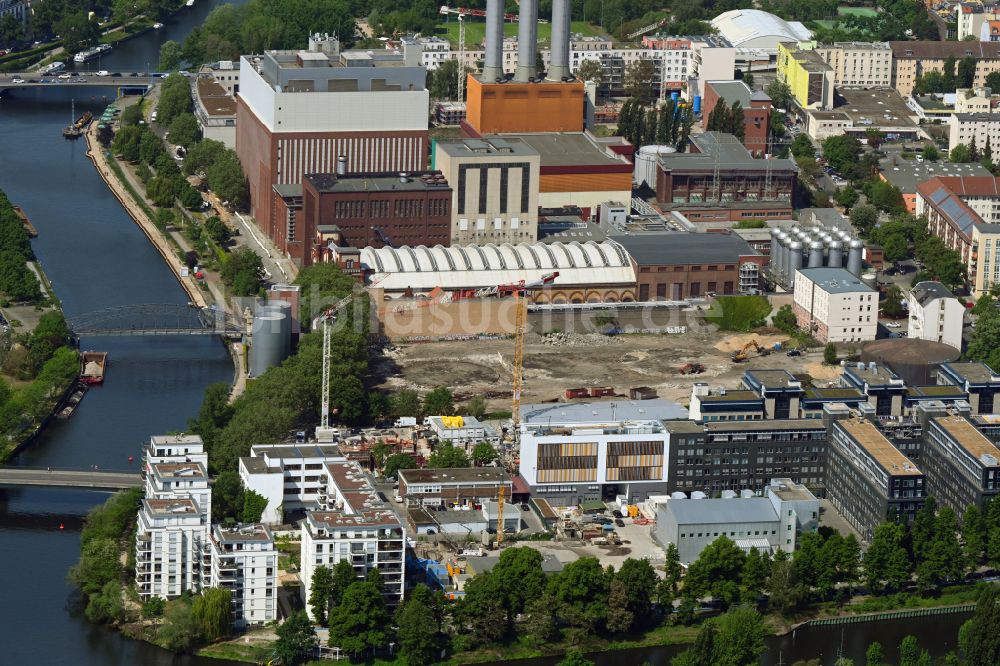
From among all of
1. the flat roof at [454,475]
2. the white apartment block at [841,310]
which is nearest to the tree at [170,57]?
the white apartment block at [841,310]

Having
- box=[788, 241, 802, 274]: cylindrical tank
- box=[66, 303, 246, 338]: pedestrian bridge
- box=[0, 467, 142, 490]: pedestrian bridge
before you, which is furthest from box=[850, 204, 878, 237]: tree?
box=[0, 467, 142, 490]: pedestrian bridge

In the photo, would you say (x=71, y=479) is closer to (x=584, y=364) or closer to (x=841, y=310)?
(x=584, y=364)

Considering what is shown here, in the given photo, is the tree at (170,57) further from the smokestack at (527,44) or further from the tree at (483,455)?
the tree at (483,455)

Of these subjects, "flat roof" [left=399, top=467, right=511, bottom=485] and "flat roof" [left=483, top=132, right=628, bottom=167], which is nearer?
"flat roof" [left=399, top=467, right=511, bottom=485]

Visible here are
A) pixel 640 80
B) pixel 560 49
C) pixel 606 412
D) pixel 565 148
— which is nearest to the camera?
pixel 606 412

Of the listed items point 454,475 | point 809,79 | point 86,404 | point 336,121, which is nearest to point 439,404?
point 454,475

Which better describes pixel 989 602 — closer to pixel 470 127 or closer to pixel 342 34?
pixel 470 127

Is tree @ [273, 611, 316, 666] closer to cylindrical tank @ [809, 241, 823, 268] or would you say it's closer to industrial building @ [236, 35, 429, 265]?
cylindrical tank @ [809, 241, 823, 268]

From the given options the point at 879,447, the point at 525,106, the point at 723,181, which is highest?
the point at 525,106
